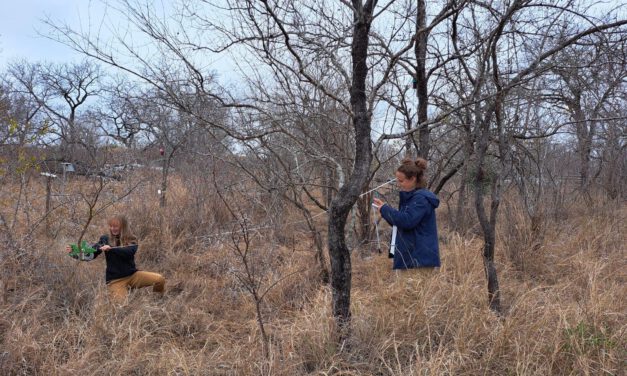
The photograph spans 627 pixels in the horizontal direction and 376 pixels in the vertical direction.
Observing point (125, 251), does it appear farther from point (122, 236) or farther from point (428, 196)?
point (428, 196)

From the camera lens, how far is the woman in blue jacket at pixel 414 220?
2957 mm

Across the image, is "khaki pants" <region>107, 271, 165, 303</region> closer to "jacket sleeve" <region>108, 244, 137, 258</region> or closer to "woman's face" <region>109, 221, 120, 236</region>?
"jacket sleeve" <region>108, 244, 137, 258</region>

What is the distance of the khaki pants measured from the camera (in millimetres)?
3767

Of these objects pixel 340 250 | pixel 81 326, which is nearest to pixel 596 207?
pixel 340 250

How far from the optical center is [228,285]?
438cm

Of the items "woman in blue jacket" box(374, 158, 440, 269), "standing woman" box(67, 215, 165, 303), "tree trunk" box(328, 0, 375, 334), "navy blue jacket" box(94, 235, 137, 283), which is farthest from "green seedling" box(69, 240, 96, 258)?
"woman in blue jacket" box(374, 158, 440, 269)

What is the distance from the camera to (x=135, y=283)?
397 centimetres

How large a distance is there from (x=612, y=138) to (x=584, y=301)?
546 centimetres

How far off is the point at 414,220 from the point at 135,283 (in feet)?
8.68

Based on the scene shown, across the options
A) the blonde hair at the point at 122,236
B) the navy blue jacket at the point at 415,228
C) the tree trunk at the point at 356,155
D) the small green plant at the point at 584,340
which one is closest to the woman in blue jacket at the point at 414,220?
the navy blue jacket at the point at 415,228

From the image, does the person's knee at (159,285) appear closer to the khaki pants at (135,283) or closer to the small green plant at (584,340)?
the khaki pants at (135,283)

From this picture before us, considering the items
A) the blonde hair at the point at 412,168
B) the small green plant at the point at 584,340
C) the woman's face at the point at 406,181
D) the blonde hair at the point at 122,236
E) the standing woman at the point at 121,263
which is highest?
the blonde hair at the point at 412,168

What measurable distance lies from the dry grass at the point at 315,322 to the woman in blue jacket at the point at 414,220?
16 cm

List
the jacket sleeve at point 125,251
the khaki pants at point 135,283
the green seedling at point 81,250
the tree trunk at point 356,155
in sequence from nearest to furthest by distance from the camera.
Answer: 1. the tree trunk at point 356,155
2. the green seedling at point 81,250
3. the khaki pants at point 135,283
4. the jacket sleeve at point 125,251
